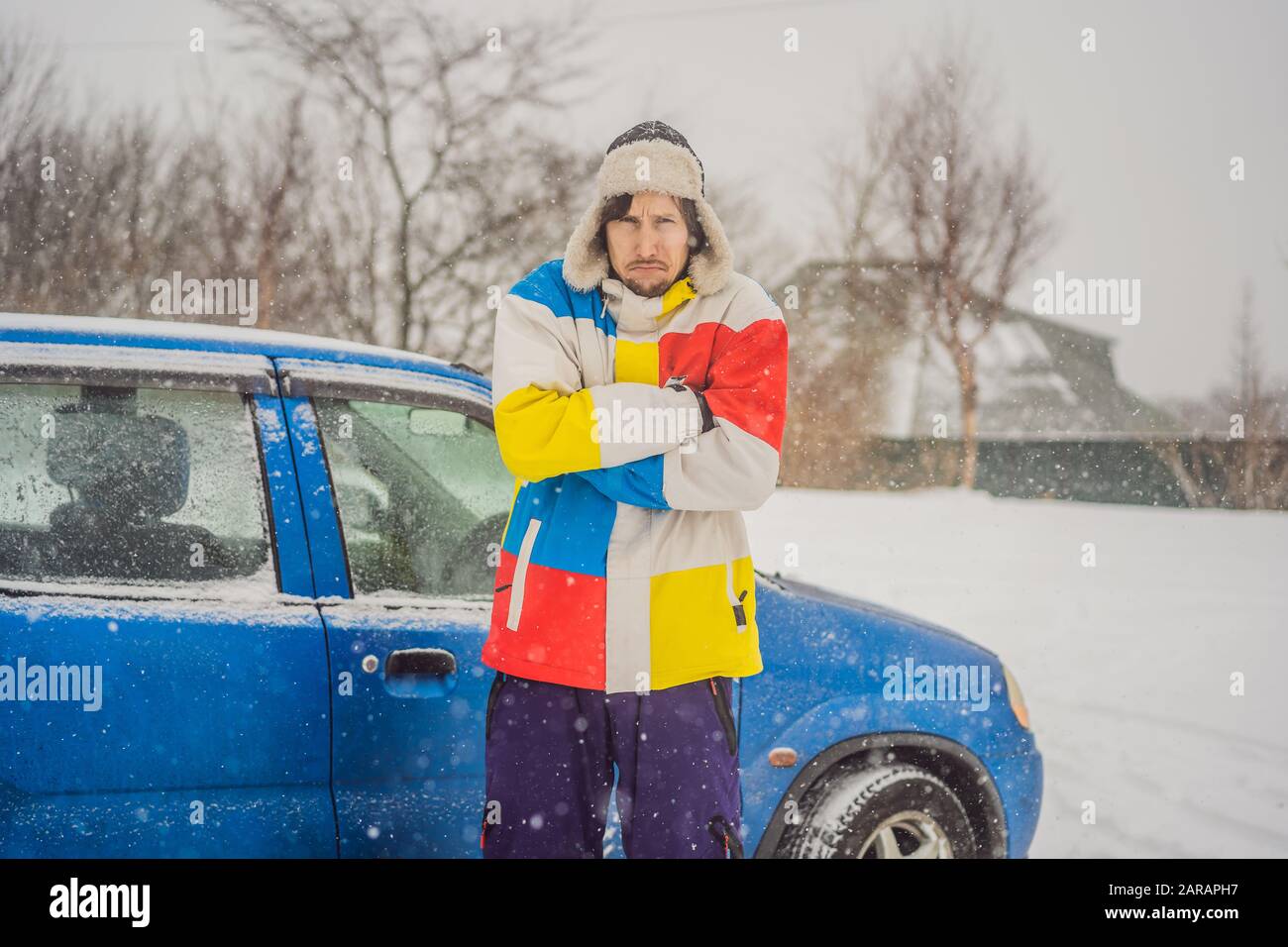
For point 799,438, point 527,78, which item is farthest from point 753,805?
point 799,438

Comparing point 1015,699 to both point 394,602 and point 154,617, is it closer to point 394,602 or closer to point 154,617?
point 394,602

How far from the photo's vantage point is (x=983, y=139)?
1677 cm

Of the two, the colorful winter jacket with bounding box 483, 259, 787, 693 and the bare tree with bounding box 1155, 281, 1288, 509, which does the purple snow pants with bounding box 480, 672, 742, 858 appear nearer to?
the colorful winter jacket with bounding box 483, 259, 787, 693

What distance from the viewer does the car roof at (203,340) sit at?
86.3 inches

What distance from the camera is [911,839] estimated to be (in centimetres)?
274

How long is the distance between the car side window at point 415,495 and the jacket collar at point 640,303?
0.63 meters

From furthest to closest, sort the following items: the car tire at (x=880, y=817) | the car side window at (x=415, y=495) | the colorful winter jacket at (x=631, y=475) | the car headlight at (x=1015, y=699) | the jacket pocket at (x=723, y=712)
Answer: the car headlight at (x=1015, y=699) < the car tire at (x=880, y=817) < the car side window at (x=415, y=495) < the jacket pocket at (x=723, y=712) < the colorful winter jacket at (x=631, y=475)

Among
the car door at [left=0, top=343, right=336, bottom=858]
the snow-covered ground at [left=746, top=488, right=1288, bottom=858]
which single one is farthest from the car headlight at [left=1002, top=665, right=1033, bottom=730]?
the car door at [left=0, top=343, right=336, bottom=858]

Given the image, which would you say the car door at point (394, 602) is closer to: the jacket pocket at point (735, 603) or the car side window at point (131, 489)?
the car side window at point (131, 489)

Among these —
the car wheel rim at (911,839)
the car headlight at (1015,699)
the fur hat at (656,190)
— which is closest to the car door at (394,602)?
the fur hat at (656,190)

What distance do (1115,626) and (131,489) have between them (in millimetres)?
7717

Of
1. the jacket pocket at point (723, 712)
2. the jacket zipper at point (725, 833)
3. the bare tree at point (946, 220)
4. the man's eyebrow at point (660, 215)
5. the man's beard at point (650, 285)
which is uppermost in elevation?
the bare tree at point (946, 220)

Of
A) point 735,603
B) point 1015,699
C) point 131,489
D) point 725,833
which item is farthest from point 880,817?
point 131,489
